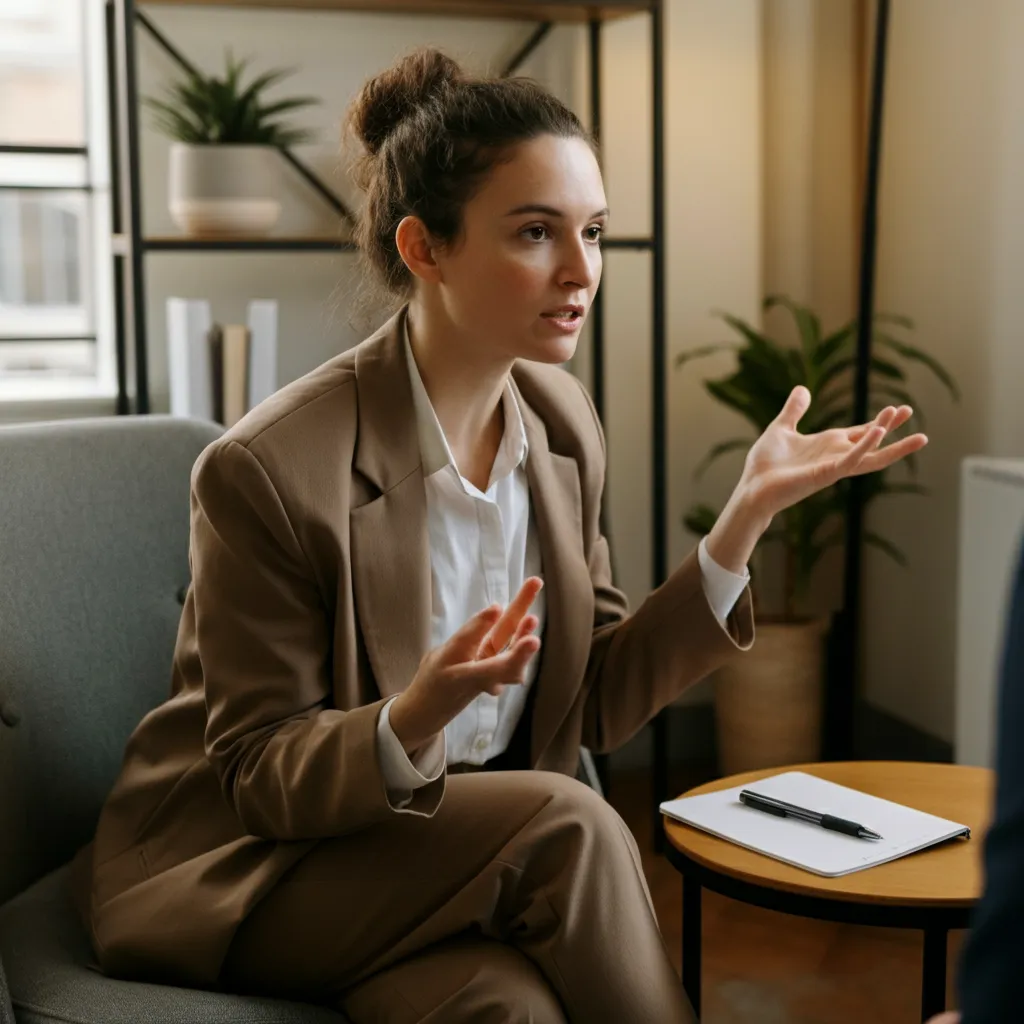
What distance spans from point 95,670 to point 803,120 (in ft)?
6.93

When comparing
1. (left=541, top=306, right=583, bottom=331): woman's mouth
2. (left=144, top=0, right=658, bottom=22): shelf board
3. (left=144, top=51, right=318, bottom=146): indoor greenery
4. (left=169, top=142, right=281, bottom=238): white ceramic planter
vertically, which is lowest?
(left=541, top=306, right=583, bottom=331): woman's mouth

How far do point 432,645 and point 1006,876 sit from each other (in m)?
0.99

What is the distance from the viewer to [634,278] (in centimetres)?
319

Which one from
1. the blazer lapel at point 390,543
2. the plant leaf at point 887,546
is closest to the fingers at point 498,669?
the blazer lapel at point 390,543

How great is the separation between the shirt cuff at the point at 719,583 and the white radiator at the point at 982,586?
1.05 metres

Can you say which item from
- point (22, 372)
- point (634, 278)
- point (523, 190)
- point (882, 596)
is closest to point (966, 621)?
point (882, 596)

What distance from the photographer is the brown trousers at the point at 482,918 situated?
1.31m

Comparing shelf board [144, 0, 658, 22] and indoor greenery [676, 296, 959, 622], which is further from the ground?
shelf board [144, 0, 658, 22]

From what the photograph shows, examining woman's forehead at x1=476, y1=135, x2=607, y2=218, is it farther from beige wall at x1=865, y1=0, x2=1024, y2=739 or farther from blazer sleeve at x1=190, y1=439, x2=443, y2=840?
beige wall at x1=865, y1=0, x2=1024, y2=739

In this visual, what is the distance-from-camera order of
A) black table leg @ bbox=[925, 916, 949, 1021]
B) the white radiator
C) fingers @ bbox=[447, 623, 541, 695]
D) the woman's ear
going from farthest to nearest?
the white radiator
the woman's ear
black table leg @ bbox=[925, 916, 949, 1021]
fingers @ bbox=[447, 623, 541, 695]

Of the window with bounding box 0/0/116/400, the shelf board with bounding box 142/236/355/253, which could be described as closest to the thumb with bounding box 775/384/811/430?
the shelf board with bounding box 142/236/355/253

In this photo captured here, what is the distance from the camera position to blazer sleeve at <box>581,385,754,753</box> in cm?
162

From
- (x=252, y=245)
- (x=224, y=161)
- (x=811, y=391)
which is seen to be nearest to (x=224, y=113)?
(x=224, y=161)

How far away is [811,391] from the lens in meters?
→ 2.98
